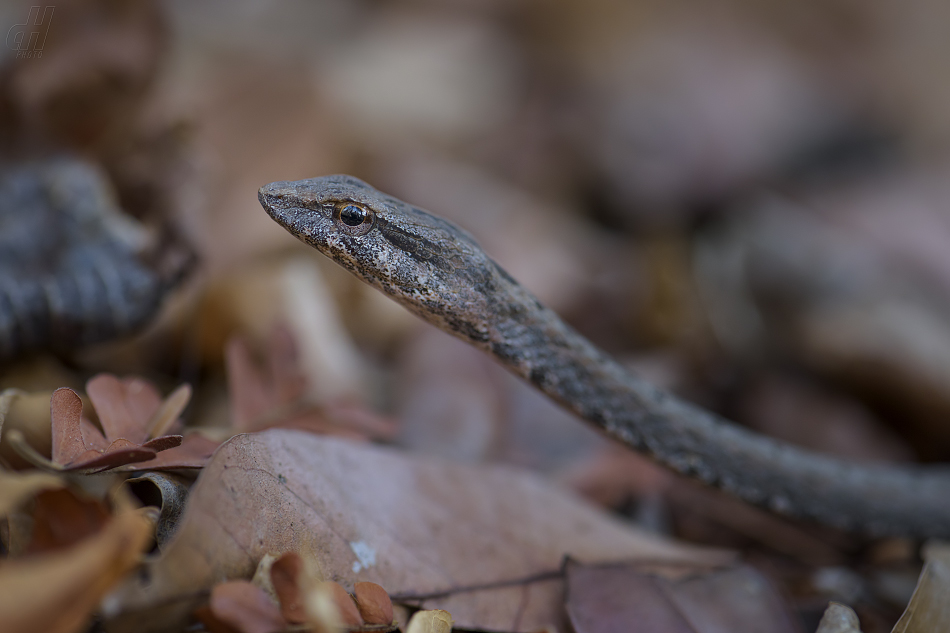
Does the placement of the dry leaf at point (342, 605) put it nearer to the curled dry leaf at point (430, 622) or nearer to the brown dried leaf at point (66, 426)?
the curled dry leaf at point (430, 622)

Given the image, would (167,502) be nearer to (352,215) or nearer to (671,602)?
(352,215)

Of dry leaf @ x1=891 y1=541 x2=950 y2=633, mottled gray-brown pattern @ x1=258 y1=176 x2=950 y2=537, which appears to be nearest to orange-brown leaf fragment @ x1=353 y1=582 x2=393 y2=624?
mottled gray-brown pattern @ x1=258 y1=176 x2=950 y2=537

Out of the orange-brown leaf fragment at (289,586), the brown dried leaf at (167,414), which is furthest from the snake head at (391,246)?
the orange-brown leaf fragment at (289,586)

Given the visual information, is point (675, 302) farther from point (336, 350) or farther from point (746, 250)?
point (336, 350)

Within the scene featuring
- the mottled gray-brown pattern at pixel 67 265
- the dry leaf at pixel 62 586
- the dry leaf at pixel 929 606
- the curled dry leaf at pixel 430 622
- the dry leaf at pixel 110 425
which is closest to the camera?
the dry leaf at pixel 62 586

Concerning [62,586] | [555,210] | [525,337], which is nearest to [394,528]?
[525,337]

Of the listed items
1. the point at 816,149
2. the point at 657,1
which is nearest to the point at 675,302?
the point at 816,149
